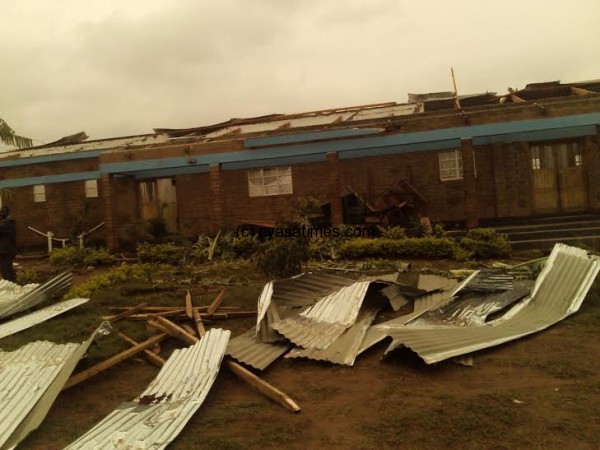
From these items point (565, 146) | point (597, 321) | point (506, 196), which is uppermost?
point (565, 146)

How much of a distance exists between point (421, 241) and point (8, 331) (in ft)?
26.5

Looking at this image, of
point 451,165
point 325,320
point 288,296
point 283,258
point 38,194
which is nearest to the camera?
point 325,320

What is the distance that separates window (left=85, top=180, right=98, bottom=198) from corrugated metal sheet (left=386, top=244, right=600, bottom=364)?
49.5 ft

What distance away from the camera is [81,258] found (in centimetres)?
1322

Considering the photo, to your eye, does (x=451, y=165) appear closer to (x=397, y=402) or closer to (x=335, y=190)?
(x=335, y=190)

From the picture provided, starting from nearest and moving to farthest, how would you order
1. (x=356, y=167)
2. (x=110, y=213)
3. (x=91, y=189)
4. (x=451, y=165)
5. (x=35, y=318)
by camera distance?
1. (x=35, y=318)
2. (x=451, y=165)
3. (x=356, y=167)
4. (x=110, y=213)
5. (x=91, y=189)

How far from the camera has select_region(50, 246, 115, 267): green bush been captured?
1300 cm

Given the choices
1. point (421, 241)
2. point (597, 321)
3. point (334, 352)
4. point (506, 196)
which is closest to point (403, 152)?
point (506, 196)

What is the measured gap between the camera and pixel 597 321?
5.73m

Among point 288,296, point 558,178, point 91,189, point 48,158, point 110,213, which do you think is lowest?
point 288,296

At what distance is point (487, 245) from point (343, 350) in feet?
21.8

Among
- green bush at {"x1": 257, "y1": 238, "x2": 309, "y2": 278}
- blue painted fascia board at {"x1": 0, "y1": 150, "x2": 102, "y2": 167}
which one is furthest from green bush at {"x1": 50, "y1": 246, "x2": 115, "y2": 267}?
green bush at {"x1": 257, "y1": 238, "x2": 309, "y2": 278}

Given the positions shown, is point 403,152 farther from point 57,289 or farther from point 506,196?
point 57,289

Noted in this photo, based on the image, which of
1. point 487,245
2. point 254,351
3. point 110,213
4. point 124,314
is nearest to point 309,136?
point 487,245
